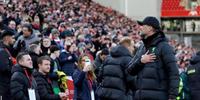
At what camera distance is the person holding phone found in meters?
12.0

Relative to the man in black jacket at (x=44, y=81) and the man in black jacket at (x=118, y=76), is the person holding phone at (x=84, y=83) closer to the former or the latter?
the man in black jacket at (x=118, y=76)

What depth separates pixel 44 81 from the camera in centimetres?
1060

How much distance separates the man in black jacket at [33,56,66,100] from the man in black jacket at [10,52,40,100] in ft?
1.12

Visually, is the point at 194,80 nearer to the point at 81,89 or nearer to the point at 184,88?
the point at 184,88

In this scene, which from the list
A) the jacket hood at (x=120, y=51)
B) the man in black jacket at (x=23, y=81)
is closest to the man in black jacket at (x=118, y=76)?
the jacket hood at (x=120, y=51)

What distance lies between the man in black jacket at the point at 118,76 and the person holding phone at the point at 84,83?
959mm

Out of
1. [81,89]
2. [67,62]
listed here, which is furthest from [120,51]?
[67,62]


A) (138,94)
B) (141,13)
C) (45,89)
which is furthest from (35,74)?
(141,13)

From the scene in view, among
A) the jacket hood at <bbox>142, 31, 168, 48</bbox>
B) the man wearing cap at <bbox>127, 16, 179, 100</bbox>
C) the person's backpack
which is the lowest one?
the person's backpack

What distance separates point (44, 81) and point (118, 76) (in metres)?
1.16

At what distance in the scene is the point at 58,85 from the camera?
11.3m

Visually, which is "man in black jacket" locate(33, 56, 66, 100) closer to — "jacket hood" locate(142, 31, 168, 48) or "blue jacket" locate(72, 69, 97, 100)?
"blue jacket" locate(72, 69, 97, 100)

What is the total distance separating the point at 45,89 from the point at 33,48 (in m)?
1.62

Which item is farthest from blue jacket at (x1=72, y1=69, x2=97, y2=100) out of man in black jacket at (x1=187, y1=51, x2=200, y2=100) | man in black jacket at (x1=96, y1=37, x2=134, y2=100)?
man in black jacket at (x1=187, y1=51, x2=200, y2=100)
